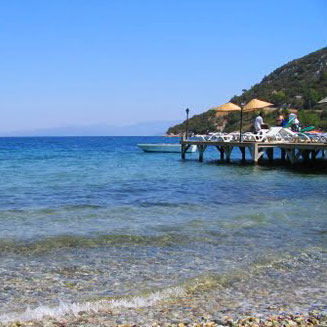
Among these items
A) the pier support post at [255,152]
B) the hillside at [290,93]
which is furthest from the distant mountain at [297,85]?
the pier support post at [255,152]

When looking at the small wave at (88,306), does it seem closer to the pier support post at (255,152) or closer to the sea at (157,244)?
the sea at (157,244)

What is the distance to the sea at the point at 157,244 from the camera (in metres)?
7.14

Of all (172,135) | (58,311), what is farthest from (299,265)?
(172,135)

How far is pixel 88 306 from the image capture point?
6.45m

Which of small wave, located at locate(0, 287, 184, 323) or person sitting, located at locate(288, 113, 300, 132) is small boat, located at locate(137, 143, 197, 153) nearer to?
person sitting, located at locate(288, 113, 300, 132)

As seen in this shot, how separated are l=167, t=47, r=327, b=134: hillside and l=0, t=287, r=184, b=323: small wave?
333 ft

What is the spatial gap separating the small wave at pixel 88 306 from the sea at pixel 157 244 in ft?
0.16

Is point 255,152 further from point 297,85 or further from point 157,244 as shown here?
point 297,85

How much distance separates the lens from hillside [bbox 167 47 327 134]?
4921 inches

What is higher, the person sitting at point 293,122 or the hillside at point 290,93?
the hillside at point 290,93

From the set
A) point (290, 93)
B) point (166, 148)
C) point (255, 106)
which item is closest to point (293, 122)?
point (255, 106)

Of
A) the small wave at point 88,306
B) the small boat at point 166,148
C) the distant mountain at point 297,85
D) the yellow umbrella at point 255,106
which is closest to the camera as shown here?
the small wave at point 88,306

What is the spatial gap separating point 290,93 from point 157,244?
138 meters

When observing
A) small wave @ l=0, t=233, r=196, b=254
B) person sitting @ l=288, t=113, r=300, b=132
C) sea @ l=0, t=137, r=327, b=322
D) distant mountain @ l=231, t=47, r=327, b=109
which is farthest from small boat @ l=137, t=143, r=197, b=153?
distant mountain @ l=231, t=47, r=327, b=109
